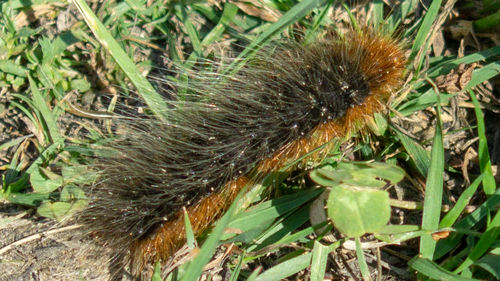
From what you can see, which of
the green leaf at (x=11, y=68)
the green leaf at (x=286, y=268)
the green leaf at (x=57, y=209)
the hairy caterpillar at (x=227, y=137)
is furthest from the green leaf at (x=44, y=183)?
the green leaf at (x=286, y=268)

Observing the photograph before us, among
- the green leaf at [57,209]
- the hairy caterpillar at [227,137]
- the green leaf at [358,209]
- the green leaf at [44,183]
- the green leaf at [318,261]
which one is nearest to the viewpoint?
the green leaf at [358,209]

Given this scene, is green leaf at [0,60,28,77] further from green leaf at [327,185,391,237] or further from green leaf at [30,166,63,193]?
green leaf at [327,185,391,237]

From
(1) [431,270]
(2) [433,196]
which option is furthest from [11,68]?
(1) [431,270]

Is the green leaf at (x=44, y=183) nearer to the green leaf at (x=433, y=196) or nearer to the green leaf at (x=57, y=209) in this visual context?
the green leaf at (x=57, y=209)

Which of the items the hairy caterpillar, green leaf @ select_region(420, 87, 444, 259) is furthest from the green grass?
the hairy caterpillar

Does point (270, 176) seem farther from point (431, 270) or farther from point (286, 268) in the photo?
point (431, 270)

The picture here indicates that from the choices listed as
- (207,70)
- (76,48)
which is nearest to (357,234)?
(207,70)
